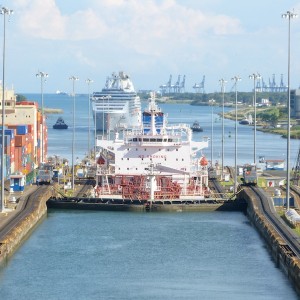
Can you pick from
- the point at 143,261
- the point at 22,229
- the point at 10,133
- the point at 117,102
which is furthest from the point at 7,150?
the point at 117,102

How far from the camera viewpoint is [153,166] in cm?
6109

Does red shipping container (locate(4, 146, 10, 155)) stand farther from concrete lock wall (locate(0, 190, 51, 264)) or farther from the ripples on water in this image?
the ripples on water

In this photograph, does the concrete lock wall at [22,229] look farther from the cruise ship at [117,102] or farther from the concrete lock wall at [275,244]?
the cruise ship at [117,102]

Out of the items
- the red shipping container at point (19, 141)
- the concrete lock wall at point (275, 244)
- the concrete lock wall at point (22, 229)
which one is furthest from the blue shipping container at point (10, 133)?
the concrete lock wall at point (275, 244)

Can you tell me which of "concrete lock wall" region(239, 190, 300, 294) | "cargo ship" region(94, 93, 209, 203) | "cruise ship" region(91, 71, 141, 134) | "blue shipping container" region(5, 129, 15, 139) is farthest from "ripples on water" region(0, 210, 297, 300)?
"cruise ship" region(91, 71, 141, 134)

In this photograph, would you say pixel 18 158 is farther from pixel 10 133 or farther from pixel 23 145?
pixel 10 133

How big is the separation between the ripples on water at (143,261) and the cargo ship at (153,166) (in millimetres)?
5120

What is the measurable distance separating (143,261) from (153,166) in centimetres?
1958

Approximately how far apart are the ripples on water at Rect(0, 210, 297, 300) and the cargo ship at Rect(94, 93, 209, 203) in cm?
512

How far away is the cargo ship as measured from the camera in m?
60.7

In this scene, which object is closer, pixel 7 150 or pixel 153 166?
pixel 153 166

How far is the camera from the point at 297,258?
38.4 m

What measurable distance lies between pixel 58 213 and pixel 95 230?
6.46m

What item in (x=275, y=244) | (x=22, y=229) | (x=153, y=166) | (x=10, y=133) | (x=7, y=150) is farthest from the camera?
(x=10, y=133)
